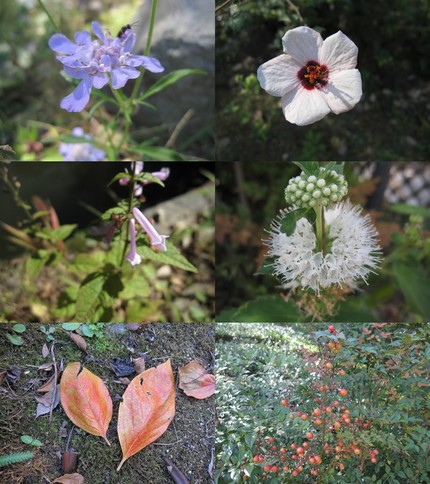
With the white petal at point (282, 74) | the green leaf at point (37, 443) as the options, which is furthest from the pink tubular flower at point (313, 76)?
the green leaf at point (37, 443)

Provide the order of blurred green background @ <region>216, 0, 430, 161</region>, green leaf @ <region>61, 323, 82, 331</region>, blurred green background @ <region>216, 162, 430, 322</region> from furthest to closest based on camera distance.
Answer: blurred green background @ <region>216, 162, 430, 322</region>, blurred green background @ <region>216, 0, 430, 161</region>, green leaf @ <region>61, 323, 82, 331</region>

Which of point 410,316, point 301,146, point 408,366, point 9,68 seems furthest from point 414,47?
point 9,68

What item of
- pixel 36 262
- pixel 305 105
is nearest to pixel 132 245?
pixel 36 262

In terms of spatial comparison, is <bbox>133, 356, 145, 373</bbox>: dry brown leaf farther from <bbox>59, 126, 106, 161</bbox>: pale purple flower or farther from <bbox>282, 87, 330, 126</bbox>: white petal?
<bbox>59, 126, 106, 161</bbox>: pale purple flower

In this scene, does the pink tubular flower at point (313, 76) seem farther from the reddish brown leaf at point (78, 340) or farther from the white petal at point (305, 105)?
the reddish brown leaf at point (78, 340)

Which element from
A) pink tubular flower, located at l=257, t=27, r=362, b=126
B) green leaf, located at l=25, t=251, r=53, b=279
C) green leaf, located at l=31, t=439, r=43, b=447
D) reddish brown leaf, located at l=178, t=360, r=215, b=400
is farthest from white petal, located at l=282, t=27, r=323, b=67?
green leaf, located at l=31, t=439, r=43, b=447

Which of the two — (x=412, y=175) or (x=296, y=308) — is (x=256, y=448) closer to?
(x=296, y=308)

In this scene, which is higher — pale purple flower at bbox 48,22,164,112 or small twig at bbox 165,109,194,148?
pale purple flower at bbox 48,22,164,112
